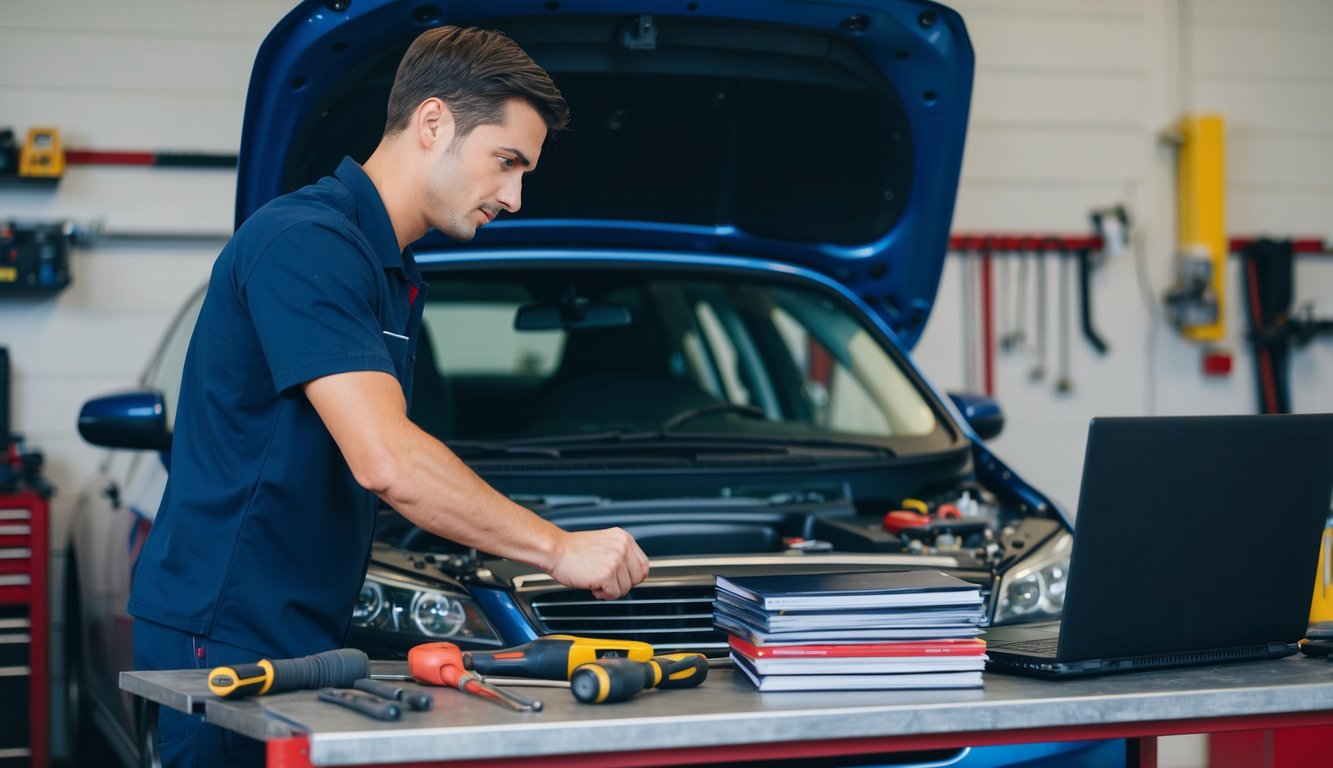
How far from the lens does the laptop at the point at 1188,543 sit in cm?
156

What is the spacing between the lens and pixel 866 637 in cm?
159

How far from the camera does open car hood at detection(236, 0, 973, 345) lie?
7.93 ft

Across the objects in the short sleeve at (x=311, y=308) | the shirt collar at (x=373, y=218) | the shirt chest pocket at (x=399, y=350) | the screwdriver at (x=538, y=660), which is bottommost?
the screwdriver at (x=538, y=660)

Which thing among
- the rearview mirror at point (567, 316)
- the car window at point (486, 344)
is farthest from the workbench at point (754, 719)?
the car window at point (486, 344)

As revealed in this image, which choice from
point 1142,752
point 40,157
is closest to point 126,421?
point 1142,752

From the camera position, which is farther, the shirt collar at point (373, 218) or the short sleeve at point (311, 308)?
the shirt collar at point (373, 218)

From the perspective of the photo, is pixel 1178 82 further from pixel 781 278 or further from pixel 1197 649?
pixel 1197 649

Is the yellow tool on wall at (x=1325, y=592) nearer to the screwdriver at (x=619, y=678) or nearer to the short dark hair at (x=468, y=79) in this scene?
the screwdriver at (x=619, y=678)

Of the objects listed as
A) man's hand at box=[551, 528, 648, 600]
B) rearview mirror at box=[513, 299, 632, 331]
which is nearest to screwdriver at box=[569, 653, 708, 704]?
man's hand at box=[551, 528, 648, 600]

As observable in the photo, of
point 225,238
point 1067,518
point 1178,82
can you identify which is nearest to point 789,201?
point 1067,518

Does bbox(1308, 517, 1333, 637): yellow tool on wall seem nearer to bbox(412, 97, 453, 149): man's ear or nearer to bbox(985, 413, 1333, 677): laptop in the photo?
bbox(985, 413, 1333, 677): laptop

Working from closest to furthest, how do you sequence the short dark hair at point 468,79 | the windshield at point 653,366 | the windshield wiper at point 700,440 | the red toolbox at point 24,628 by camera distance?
the short dark hair at point 468,79, the windshield wiper at point 700,440, the windshield at point 653,366, the red toolbox at point 24,628

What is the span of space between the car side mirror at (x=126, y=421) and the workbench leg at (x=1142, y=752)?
1.87m

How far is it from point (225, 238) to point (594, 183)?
2648mm
